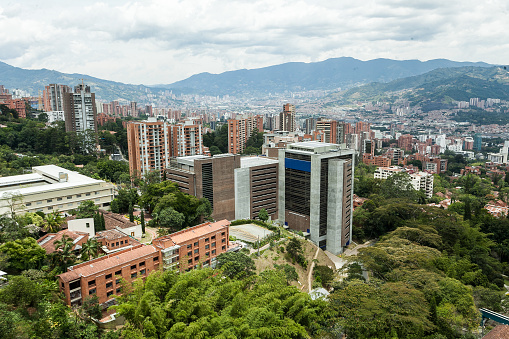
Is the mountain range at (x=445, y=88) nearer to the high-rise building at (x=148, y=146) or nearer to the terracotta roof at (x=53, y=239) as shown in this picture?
the high-rise building at (x=148, y=146)

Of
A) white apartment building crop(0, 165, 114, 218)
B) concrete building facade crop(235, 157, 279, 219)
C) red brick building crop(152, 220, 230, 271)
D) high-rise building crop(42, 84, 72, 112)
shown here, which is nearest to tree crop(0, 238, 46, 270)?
red brick building crop(152, 220, 230, 271)

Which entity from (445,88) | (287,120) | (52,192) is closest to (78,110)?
(52,192)

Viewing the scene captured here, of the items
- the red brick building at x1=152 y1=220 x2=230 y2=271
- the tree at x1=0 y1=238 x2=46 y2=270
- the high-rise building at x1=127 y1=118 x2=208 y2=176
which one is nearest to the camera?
the tree at x1=0 y1=238 x2=46 y2=270

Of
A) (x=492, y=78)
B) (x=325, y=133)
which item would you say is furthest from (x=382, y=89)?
(x=325, y=133)

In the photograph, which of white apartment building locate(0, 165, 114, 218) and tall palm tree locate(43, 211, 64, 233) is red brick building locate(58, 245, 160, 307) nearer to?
tall palm tree locate(43, 211, 64, 233)

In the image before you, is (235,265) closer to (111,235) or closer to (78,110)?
(111,235)

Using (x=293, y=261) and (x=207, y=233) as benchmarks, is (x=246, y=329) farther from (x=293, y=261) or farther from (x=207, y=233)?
(x=293, y=261)

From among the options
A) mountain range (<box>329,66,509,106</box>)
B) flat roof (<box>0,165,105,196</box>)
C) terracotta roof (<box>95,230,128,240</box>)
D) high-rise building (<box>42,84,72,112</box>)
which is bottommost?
terracotta roof (<box>95,230,128,240</box>)
